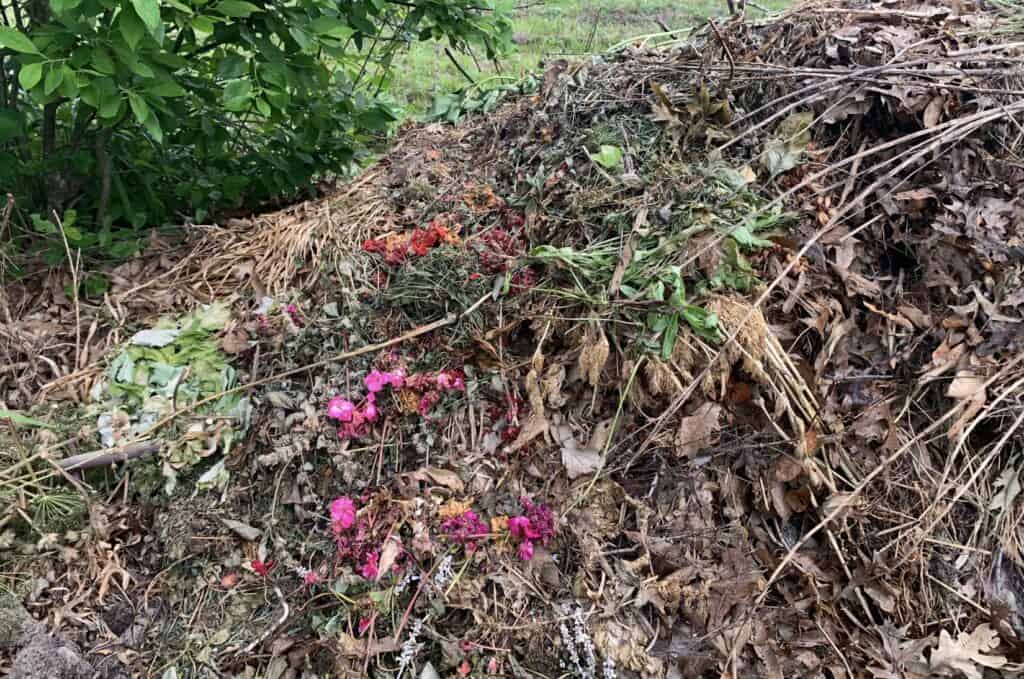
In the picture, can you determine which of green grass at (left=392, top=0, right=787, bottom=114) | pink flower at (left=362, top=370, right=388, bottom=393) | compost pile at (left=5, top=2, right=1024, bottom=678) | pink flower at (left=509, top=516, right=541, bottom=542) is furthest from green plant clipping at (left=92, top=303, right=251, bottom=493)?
green grass at (left=392, top=0, right=787, bottom=114)

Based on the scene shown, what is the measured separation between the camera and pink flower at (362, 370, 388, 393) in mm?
2242

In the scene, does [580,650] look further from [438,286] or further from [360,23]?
[360,23]

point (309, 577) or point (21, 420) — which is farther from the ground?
point (21, 420)

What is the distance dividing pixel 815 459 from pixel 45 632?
2285 millimetres

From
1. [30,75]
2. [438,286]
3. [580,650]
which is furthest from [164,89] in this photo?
[580,650]

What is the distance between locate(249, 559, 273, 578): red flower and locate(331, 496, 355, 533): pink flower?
0.80 feet

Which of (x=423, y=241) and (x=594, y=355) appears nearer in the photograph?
(x=594, y=355)

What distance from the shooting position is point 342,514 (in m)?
2.06

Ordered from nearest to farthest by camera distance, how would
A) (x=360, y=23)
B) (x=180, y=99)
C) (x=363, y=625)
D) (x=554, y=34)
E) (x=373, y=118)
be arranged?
1. (x=363, y=625)
2. (x=360, y=23)
3. (x=180, y=99)
4. (x=373, y=118)
5. (x=554, y=34)

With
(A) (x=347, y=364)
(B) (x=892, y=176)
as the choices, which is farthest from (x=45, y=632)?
(B) (x=892, y=176)

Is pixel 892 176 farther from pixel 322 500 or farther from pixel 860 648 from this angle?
pixel 322 500

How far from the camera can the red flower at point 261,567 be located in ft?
6.79

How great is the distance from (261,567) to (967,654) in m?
1.98

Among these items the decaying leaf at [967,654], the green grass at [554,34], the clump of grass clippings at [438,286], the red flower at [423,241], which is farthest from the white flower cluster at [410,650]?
the green grass at [554,34]
